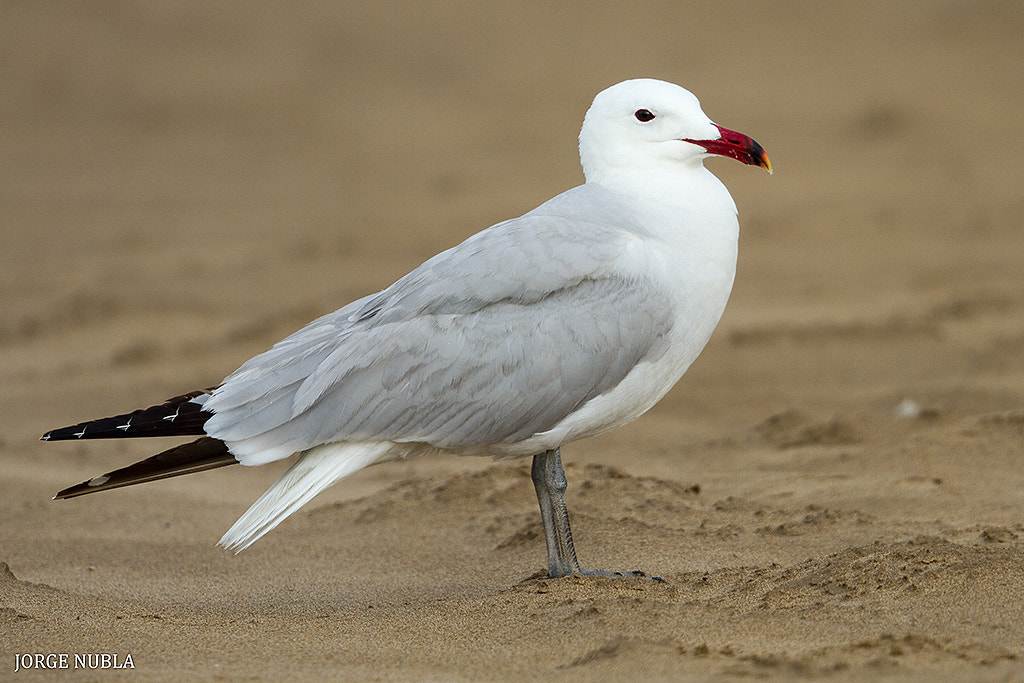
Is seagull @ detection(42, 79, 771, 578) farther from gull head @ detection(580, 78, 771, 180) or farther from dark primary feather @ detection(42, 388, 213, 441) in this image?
gull head @ detection(580, 78, 771, 180)

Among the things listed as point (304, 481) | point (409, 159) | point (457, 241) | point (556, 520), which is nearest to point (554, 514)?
point (556, 520)

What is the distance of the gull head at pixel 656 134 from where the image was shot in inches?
187

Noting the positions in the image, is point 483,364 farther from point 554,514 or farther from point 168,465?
point 168,465

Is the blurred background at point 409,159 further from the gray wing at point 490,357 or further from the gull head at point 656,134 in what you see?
the gray wing at point 490,357

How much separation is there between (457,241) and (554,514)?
6.82 m

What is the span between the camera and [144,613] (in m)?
4.39

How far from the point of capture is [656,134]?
15.8ft

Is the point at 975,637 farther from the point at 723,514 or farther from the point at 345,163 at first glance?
the point at 345,163

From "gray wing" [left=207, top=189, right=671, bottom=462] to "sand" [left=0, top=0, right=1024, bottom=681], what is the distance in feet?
2.02

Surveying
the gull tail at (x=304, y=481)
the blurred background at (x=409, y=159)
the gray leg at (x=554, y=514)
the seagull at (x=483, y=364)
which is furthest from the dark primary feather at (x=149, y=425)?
the blurred background at (x=409, y=159)

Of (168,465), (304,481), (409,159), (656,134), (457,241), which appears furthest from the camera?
(409,159)

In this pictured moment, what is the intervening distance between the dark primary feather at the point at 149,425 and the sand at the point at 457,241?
601 millimetres

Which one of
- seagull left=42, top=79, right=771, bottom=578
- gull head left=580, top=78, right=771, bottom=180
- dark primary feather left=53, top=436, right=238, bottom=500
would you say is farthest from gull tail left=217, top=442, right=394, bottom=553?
gull head left=580, top=78, right=771, bottom=180

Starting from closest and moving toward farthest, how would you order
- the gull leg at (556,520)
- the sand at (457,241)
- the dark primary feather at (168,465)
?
the sand at (457,241) < the dark primary feather at (168,465) < the gull leg at (556,520)
